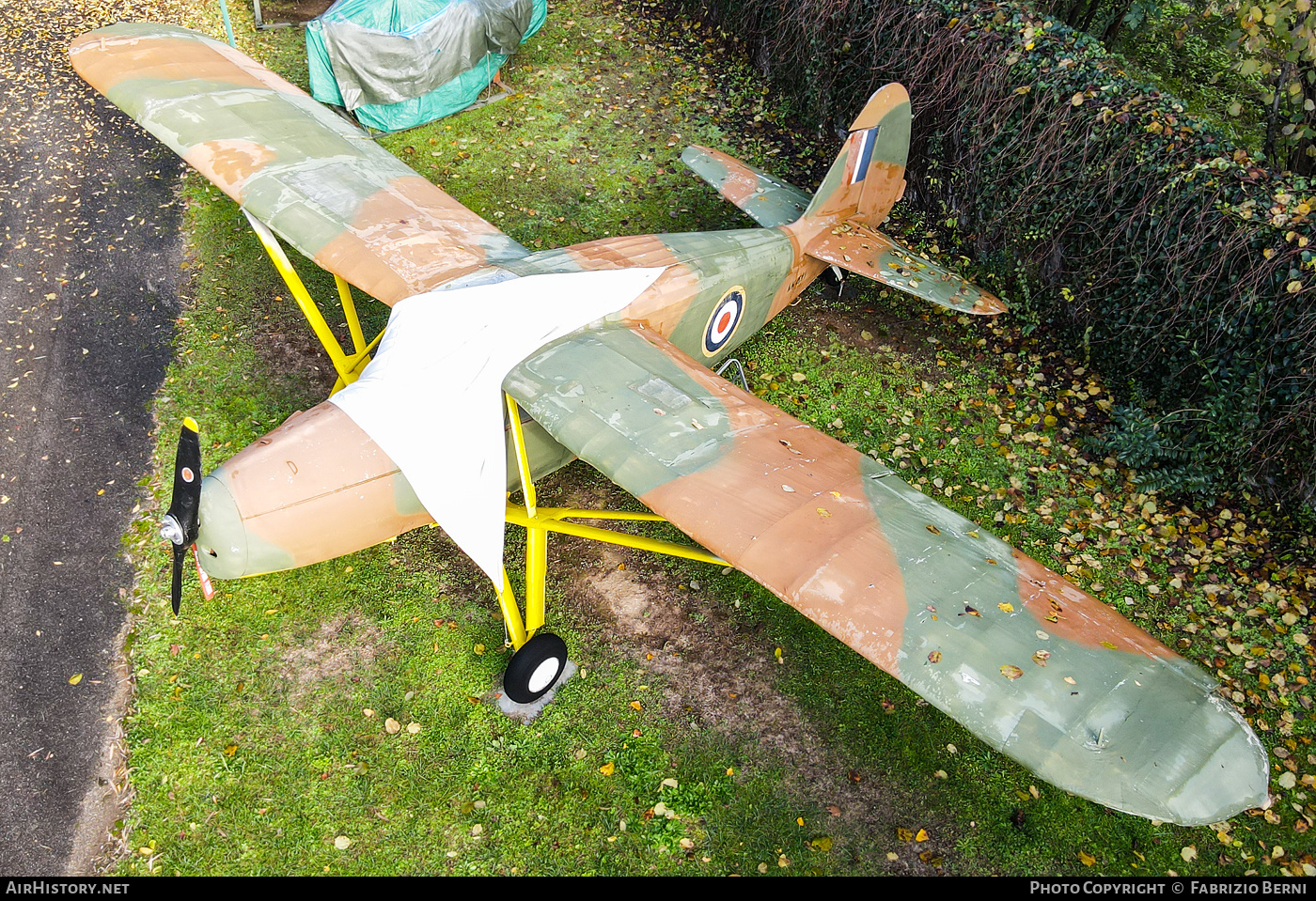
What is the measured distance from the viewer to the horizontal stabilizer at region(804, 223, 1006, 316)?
666cm

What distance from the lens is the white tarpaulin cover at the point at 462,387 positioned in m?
4.50

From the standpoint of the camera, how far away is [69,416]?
6910 mm

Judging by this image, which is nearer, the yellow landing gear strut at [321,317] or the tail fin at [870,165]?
the yellow landing gear strut at [321,317]

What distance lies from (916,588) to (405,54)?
8.75 m

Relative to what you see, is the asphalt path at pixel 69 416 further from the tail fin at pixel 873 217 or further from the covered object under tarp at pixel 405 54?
the tail fin at pixel 873 217

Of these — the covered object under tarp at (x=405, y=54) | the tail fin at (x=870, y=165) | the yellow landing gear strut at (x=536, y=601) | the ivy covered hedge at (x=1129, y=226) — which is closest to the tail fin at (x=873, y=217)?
the tail fin at (x=870, y=165)

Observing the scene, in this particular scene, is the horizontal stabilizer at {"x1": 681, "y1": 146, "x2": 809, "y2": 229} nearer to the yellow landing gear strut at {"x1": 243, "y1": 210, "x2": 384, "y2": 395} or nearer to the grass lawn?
the grass lawn

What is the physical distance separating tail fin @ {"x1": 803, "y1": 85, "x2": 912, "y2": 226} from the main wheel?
419 cm

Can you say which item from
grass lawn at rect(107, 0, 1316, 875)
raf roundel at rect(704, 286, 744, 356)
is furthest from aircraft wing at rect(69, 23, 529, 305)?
grass lawn at rect(107, 0, 1316, 875)

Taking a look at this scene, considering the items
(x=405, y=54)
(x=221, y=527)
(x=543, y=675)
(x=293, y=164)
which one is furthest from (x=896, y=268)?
(x=405, y=54)

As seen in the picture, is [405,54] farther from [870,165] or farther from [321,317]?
[870,165]

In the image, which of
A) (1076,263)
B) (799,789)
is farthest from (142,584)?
(1076,263)

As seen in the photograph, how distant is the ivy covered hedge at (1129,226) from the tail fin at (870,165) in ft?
3.26

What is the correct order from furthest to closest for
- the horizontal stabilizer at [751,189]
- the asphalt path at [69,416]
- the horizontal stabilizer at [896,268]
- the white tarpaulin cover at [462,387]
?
the horizontal stabilizer at [751,189], the horizontal stabilizer at [896,268], the asphalt path at [69,416], the white tarpaulin cover at [462,387]
